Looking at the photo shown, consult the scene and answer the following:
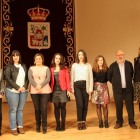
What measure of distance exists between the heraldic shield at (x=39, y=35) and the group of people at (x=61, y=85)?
13.1ft

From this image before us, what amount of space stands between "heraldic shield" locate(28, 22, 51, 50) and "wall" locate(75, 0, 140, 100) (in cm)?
100

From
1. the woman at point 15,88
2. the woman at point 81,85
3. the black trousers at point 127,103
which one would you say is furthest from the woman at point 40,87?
the black trousers at point 127,103

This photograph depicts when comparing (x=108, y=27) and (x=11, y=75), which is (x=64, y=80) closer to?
(x=11, y=75)

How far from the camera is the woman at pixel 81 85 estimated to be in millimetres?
4391

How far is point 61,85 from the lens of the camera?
169 inches

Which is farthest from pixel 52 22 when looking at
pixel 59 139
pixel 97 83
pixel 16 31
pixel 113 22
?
pixel 59 139

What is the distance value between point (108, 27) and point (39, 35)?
2240 millimetres

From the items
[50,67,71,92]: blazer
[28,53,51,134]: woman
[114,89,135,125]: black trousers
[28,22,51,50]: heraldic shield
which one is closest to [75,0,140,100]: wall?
[28,22,51,50]: heraldic shield

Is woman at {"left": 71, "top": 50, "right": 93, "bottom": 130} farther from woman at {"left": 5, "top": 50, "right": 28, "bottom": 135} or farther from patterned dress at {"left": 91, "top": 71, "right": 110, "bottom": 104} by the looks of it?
woman at {"left": 5, "top": 50, "right": 28, "bottom": 135}

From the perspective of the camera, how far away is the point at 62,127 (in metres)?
4.32

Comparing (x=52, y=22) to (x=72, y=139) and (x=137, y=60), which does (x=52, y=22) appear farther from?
(x=72, y=139)

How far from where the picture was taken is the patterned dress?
4.50 m

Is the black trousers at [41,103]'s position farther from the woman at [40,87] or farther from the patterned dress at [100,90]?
the patterned dress at [100,90]

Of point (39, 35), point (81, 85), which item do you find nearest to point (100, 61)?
point (81, 85)
